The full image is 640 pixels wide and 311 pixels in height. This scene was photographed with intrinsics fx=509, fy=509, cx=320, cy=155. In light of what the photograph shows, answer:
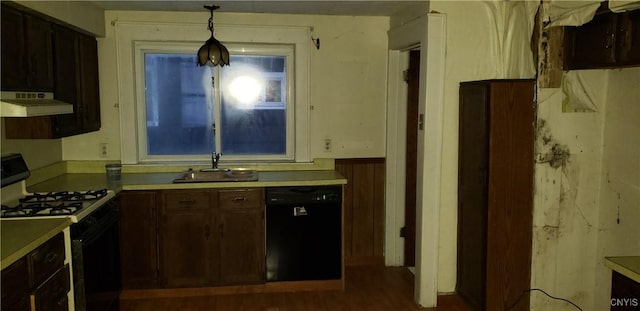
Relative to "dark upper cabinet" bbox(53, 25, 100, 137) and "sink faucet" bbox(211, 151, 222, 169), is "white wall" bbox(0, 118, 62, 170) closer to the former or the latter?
"dark upper cabinet" bbox(53, 25, 100, 137)

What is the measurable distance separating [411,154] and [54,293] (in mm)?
2891

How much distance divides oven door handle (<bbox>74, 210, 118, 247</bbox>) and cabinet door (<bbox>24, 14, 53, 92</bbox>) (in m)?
0.88

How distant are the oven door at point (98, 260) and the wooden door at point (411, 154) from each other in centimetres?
236

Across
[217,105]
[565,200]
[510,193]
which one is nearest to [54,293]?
[217,105]

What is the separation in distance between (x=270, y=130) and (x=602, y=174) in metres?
2.56

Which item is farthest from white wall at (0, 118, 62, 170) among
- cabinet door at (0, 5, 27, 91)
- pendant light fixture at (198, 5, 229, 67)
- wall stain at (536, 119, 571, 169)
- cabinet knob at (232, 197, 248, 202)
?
wall stain at (536, 119, 571, 169)

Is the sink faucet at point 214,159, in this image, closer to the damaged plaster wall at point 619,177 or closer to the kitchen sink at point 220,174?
the kitchen sink at point 220,174

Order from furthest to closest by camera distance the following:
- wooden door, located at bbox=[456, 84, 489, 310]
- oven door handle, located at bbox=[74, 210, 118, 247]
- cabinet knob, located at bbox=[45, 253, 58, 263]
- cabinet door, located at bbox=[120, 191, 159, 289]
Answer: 1. cabinet door, located at bbox=[120, 191, 159, 289]
2. wooden door, located at bbox=[456, 84, 489, 310]
3. oven door handle, located at bbox=[74, 210, 118, 247]
4. cabinet knob, located at bbox=[45, 253, 58, 263]

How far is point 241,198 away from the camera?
3.74 m

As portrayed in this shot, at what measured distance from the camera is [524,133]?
3.19 m

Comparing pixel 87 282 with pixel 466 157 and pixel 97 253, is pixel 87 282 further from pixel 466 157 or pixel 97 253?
pixel 466 157

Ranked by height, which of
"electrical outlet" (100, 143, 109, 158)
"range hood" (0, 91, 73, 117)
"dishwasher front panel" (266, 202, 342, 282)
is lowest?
"dishwasher front panel" (266, 202, 342, 282)

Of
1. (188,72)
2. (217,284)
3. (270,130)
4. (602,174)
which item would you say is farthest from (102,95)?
(602,174)

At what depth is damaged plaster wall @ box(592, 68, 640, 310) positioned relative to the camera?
3041mm
